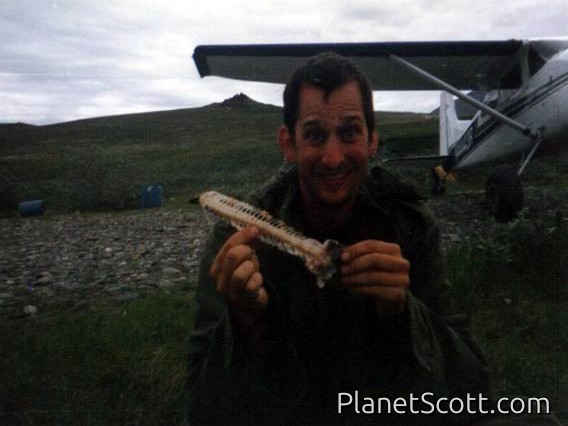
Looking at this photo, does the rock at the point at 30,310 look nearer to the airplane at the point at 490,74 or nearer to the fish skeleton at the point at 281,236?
the fish skeleton at the point at 281,236

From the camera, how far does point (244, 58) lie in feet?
27.5

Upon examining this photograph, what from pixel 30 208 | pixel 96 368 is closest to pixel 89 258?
pixel 30 208

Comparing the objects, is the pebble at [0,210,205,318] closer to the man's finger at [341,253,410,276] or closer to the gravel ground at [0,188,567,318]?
the gravel ground at [0,188,567,318]

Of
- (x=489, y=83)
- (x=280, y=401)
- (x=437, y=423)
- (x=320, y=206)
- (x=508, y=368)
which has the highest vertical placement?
(x=489, y=83)

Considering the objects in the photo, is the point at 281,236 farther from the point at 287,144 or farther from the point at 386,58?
the point at 386,58

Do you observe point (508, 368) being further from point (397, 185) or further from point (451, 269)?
point (397, 185)

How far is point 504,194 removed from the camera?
6934 millimetres

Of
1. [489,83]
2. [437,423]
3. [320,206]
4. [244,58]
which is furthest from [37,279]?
[489,83]

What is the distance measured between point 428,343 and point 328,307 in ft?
1.18

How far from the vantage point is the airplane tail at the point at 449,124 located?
1614 cm

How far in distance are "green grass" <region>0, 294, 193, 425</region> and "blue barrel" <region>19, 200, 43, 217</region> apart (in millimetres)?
4261

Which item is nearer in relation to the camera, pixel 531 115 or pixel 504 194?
pixel 504 194

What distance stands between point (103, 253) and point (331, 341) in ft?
14.4

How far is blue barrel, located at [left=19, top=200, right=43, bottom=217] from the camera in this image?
276 inches
